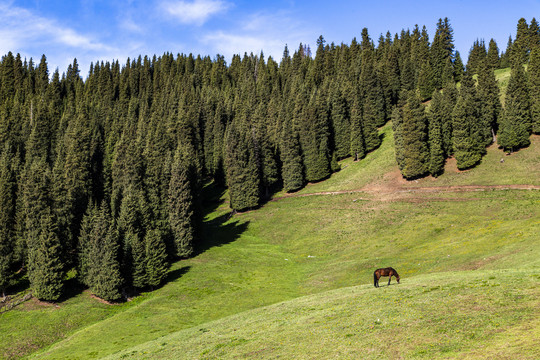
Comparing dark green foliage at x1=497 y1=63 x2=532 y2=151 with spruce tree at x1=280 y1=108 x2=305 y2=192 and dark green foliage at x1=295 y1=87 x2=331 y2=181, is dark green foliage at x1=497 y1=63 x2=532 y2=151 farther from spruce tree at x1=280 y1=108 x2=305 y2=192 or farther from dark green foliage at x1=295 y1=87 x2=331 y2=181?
spruce tree at x1=280 y1=108 x2=305 y2=192

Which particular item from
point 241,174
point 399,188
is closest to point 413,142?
point 399,188

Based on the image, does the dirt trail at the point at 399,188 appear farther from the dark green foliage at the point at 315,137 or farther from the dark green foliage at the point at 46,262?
the dark green foliage at the point at 46,262

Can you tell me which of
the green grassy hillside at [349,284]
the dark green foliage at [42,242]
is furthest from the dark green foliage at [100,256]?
the dark green foliage at [42,242]

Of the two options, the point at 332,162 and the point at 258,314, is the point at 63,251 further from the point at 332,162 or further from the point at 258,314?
the point at 332,162

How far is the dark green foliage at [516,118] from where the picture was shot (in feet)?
267

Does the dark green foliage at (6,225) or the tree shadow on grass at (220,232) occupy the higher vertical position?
the dark green foliage at (6,225)

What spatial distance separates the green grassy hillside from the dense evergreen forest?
5.34m

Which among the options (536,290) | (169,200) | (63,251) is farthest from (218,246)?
(536,290)

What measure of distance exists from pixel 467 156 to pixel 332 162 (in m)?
35.3

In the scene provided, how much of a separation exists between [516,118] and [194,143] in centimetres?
9005

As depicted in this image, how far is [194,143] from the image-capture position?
12794cm

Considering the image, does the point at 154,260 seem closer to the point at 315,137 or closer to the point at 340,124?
the point at 315,137

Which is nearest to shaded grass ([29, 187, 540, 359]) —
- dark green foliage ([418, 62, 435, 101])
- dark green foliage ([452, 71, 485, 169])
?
dark green foliage ([452, 71, 485, 169])

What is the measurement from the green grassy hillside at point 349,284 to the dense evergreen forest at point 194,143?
5.34 m
